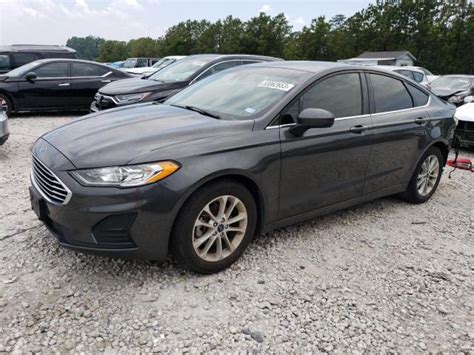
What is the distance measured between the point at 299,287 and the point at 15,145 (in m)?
5.75

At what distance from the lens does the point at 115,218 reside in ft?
8.63

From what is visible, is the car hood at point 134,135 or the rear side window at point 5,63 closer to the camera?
the car hood at point 134,135

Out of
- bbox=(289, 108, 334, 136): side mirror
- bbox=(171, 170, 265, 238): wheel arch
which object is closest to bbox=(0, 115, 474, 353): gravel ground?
bbox=(171, 170, 265, 238): wheel arch

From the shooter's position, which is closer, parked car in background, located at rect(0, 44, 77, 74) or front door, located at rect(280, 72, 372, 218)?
front door, located at rect(280, 72, 372, 218)

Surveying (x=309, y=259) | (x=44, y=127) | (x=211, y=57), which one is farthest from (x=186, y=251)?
(x=44, y=127)

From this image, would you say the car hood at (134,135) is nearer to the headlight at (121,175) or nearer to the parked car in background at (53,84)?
the headlight at (121,175)

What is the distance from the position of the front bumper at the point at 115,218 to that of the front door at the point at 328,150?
1.07m

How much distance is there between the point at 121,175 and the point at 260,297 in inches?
49.6

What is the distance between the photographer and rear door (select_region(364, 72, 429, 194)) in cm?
407

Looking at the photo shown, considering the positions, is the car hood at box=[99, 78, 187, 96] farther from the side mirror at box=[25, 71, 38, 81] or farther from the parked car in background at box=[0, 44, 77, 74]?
the parked car in background at box=[0, 44, 77, 74]

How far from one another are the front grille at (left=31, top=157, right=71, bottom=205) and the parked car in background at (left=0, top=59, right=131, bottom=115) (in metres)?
7.24

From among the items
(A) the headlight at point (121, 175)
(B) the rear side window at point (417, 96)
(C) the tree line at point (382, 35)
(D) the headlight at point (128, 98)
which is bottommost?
(A) the headlight at point (121, 175)

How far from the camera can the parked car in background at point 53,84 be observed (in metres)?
9.24

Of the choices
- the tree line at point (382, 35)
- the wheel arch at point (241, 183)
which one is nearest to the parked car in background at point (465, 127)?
the wheel arch at point (241, 183)
